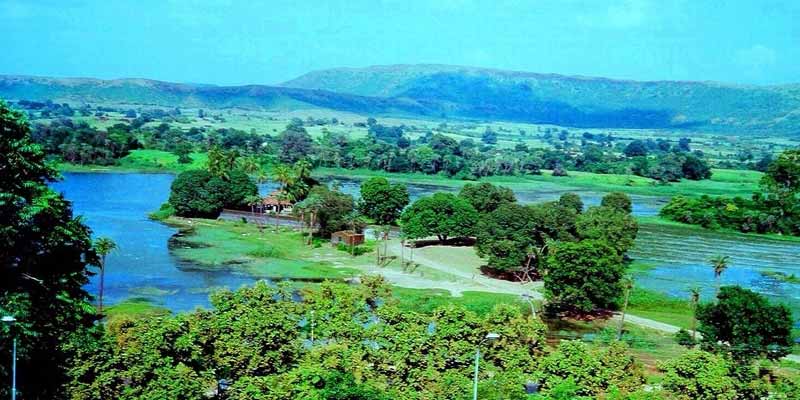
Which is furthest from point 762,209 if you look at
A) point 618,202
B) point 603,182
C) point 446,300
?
point 446,300

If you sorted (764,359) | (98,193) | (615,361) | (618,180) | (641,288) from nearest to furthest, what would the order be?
(615,361) < (764,359) < (641,288) < (98,193) < (618,180)

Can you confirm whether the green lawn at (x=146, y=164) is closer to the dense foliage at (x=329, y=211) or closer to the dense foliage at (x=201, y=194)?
the dense foliage at (x=201, y=194)

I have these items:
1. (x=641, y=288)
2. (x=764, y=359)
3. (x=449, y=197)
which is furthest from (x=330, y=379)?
(x=449, y=197)

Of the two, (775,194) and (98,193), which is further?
(98,193)

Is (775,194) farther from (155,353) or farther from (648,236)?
(155,353)

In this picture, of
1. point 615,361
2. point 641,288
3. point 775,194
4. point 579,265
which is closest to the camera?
point 615,361

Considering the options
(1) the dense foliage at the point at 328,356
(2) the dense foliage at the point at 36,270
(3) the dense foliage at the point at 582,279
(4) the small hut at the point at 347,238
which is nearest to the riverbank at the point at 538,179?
(4) the small hut at the point at 347,238

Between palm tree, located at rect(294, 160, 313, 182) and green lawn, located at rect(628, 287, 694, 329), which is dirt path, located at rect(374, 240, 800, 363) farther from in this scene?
palm tree, located at rect(294, 160, 313, 182)

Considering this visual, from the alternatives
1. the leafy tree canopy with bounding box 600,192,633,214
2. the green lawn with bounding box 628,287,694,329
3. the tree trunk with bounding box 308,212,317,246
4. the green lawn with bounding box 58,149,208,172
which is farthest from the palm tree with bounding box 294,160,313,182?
the green lawn with bounding box 628,287,694,329
